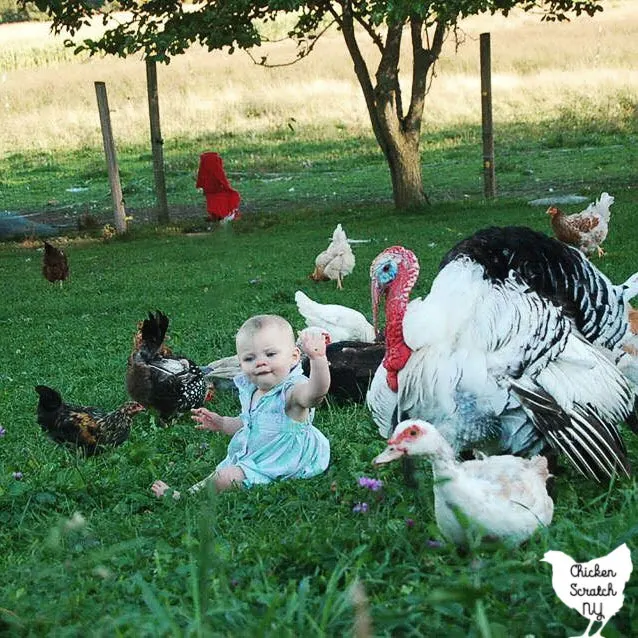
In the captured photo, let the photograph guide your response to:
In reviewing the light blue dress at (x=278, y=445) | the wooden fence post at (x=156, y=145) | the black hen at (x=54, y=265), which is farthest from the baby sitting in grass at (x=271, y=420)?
the wooden fence post at (x=156, y=145)

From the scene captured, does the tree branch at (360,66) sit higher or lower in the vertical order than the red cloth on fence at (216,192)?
higher

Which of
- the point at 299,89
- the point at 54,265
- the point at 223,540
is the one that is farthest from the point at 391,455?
the point at 299,89

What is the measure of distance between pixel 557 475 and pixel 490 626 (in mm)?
2262

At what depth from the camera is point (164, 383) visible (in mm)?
7117

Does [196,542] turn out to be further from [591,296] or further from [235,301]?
[235,301]

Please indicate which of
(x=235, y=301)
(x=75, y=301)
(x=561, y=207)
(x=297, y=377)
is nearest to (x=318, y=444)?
(x=297, y=377)

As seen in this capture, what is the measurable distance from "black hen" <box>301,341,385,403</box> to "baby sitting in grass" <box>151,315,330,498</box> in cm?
154

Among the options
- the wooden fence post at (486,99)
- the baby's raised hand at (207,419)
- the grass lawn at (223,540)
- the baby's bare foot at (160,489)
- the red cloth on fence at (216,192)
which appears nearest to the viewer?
the grass lawn at (223,540)

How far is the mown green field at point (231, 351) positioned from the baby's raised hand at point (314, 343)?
0.62 metres

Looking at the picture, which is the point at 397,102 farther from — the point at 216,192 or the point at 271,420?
the point at 271,420

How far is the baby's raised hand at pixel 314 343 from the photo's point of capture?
4902mm

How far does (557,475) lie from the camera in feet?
16.3

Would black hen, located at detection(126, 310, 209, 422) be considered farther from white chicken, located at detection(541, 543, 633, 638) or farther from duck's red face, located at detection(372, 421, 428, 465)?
white chicken, located at detection(541, 543, 633, 638)

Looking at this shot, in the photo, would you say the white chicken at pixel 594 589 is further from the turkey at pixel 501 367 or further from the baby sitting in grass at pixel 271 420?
the baby sitting in grass at pixel 271 420
